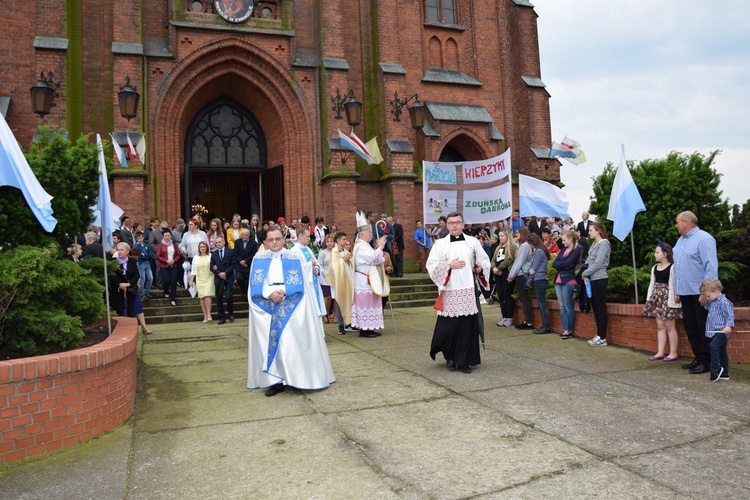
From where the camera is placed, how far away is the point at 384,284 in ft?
32.6

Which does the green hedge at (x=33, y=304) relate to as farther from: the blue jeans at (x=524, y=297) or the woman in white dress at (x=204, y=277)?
the blue jeans at (x=524, y=297)

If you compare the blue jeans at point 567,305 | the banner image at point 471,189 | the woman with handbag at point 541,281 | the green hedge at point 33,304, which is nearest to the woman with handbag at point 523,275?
the woman with handbag at point 541,281

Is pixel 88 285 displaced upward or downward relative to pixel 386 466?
upward

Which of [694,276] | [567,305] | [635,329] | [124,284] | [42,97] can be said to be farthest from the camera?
[42,97]

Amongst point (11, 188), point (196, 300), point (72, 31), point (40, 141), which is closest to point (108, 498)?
point (11, 188)

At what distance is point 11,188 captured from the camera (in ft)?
17.5

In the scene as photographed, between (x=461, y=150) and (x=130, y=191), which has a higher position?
(x=461, y=150)

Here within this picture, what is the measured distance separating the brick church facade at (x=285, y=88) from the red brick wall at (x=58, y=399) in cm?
1120

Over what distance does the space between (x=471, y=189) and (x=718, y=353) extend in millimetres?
8500

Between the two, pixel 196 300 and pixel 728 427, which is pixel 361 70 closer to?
pixel 196 300

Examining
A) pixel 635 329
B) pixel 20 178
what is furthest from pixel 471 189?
pixel 20 178

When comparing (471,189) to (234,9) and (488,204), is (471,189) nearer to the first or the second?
(488,204)

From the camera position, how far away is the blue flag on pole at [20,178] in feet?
16.5

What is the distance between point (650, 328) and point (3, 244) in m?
7.52
